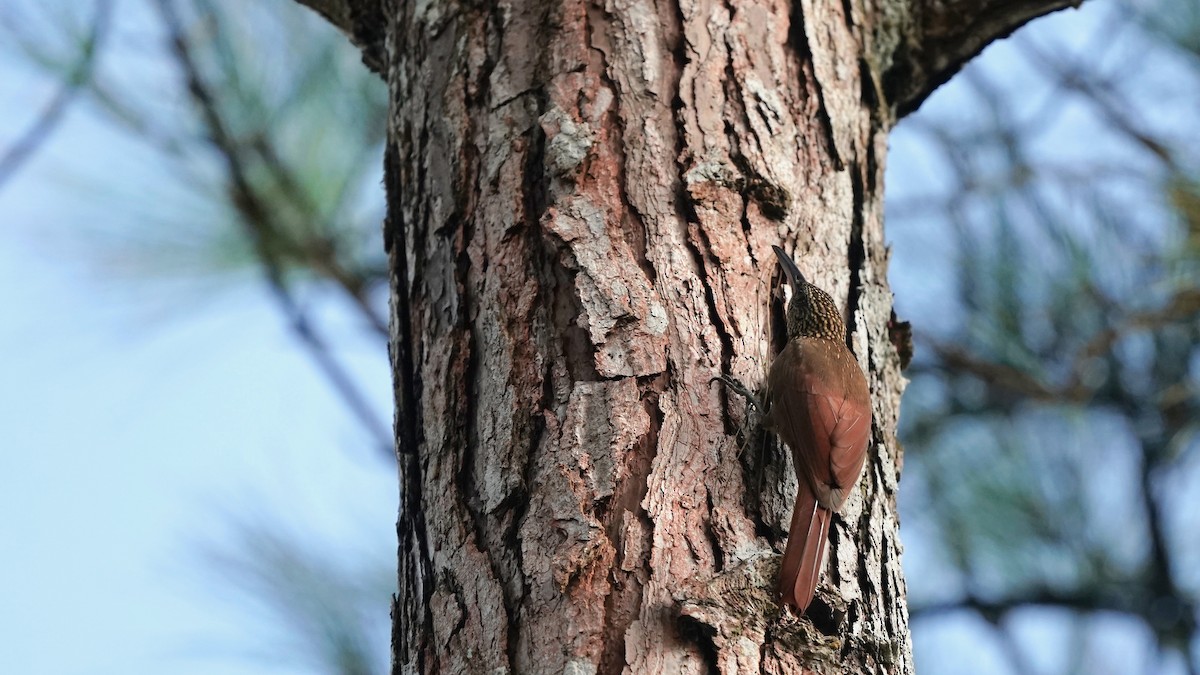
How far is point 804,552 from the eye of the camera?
61.9 inches

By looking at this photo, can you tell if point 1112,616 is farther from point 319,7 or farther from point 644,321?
point 319,7

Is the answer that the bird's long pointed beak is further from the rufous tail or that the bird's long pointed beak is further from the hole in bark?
the hole in bark

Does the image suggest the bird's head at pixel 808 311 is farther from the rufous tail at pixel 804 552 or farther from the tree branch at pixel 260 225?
the tree branch at pixel 260 225

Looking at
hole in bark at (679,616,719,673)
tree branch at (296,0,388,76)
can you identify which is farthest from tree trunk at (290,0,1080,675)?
tree branch at (296,0,388,76)

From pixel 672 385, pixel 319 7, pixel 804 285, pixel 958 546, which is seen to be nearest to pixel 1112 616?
pixel 958 546

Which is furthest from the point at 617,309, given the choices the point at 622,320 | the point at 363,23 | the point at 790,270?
the point at 363,23

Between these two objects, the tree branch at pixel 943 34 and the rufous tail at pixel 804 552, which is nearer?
the rufous tail at pixel 804 552

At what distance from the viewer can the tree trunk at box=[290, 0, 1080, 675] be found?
1.52 meters

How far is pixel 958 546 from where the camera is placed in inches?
155

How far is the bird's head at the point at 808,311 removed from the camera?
190cm

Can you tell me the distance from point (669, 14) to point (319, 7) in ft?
2.93

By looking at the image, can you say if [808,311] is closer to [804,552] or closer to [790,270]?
[790,270]

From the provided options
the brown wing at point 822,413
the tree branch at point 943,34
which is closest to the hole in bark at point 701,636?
the brown wing at point 822,413

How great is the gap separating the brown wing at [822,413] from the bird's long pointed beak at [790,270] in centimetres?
10
